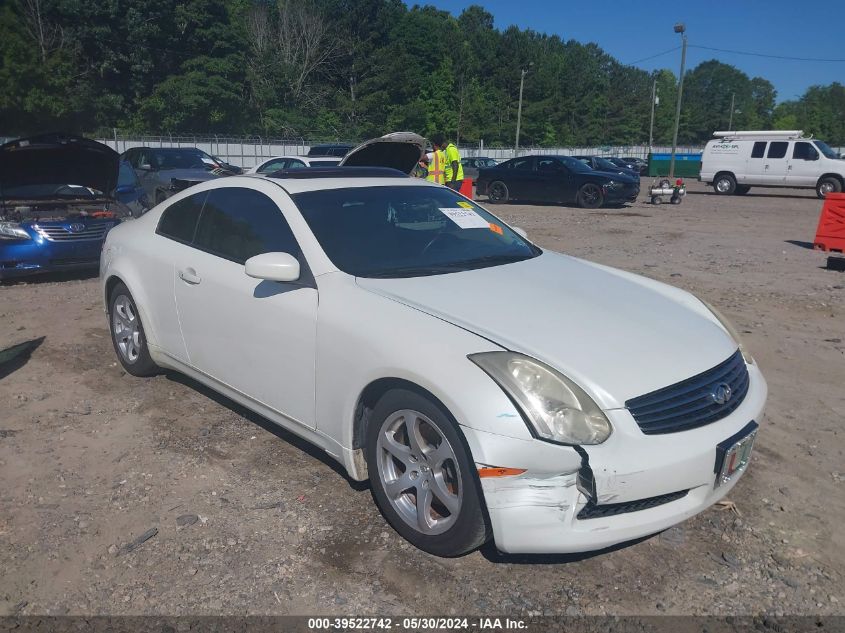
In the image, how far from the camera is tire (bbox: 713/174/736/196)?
2477cm

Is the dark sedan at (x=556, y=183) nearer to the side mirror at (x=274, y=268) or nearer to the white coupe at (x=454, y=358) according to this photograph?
the white coupe at (x=454, y=358)

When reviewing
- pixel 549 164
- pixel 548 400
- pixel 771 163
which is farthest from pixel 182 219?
pixel 771 163

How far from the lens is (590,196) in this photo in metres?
18.9

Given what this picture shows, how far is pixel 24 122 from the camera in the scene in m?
45.4

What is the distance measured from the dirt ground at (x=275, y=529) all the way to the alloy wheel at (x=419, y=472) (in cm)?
18

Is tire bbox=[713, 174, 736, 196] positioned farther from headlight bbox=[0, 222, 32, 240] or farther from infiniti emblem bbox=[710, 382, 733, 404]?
infiniti emblem bbox=[710, 382, 733, 404]

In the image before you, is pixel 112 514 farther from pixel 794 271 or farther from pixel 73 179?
pixel 794 271

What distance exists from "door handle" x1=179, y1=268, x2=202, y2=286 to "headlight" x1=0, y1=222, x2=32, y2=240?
5.08m

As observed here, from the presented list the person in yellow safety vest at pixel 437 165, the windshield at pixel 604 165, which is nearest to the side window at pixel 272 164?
the person in yellow safety vest at pixel 437 165

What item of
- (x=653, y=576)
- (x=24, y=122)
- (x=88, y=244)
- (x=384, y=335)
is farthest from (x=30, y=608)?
(x=24, y=122)

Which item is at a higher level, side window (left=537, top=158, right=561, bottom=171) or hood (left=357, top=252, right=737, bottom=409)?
side window (left=537, top=158, right=561, bottom=171)

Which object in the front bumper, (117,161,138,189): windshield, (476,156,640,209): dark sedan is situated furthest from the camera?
(476,156,640,209): dark sedan

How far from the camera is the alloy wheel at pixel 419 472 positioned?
110 inches

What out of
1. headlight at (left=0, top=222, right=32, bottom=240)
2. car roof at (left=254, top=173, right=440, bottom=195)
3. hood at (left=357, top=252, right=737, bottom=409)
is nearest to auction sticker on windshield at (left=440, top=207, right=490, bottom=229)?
car roof at (left=254, top=173, right=440, bottom=195)
